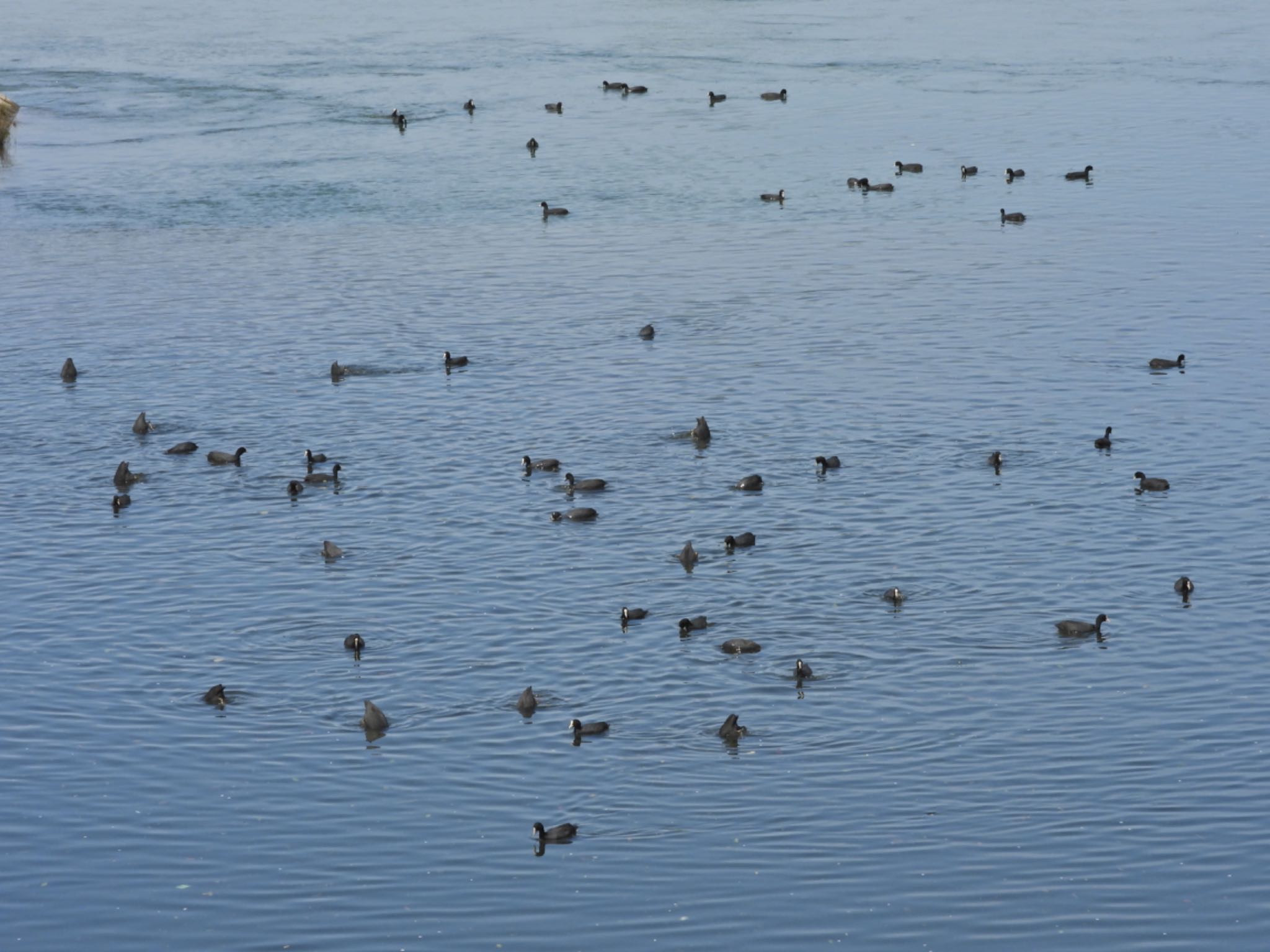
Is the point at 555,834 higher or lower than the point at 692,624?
lower

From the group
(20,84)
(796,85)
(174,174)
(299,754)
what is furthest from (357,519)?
(20,84)

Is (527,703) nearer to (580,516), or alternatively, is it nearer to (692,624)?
(692,624)

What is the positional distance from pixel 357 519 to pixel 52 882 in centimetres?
1745

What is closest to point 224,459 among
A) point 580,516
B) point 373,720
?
point 580,516

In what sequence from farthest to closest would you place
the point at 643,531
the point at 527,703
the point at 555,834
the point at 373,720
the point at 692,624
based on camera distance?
the point at 643,531, the point at 692,624, the point at 527,703, the point at 373,720, the point at 555,834

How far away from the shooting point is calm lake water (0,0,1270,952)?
30.0 meters

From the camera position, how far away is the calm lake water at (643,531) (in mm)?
30047

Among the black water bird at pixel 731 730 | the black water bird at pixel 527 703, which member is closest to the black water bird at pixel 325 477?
the black water bird at pixel 527 703

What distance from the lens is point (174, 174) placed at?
86250 millimetres

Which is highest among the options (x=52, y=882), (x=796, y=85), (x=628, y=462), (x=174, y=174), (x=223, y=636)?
(x=796, y=85)

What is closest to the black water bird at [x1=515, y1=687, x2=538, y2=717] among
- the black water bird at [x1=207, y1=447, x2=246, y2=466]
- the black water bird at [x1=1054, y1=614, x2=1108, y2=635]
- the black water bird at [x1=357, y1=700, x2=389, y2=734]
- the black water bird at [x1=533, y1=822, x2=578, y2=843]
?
the black water bird at [x1=357, y1=700, x2=389, y2=734]

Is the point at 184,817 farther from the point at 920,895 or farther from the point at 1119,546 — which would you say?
the point at 1119,546

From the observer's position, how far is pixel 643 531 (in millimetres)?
44875

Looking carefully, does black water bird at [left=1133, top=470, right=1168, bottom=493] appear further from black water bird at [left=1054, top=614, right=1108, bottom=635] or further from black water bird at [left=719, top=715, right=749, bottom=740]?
A: black water bird at [left=719, top=715, right=749, bottom=740]
